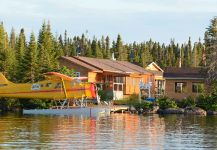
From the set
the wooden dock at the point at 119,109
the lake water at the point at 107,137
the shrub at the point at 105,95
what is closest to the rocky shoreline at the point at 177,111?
the wooden dock at the point at 119,109

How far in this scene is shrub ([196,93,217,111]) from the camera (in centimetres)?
5252

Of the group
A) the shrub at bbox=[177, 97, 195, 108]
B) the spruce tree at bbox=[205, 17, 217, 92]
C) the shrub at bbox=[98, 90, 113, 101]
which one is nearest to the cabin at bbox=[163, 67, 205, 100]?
the spruce tree at bbox=[205, 17, 217, 92]

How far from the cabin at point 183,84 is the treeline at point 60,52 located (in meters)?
2.79

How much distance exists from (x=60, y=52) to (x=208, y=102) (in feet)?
112

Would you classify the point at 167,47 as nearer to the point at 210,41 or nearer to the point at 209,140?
the point at 210,41

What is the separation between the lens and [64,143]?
23.0m

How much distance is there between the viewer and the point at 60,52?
8250 centimetres

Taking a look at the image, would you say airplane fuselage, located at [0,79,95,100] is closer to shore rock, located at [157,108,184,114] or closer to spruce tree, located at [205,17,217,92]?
shore rock, located at [157,108,184,114]

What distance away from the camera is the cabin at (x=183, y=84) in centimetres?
6322

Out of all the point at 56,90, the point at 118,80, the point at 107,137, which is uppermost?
the point at 118,80

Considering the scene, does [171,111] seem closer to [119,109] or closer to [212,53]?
[119,109]

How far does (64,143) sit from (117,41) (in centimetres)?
10050

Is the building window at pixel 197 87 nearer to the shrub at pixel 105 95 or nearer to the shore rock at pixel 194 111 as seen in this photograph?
the shrub at pixel 105 95

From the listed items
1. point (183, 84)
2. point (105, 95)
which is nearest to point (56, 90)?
point (105, 95)
